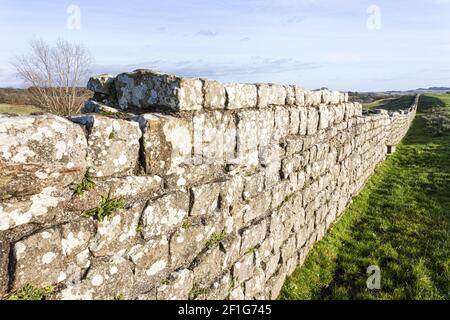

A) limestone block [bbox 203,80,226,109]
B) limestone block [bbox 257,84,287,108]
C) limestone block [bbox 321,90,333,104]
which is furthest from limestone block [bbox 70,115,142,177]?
limestone block [bbox 321,90,333,104]

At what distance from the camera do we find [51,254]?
2.16 metres

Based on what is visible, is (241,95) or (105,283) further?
(241,95)

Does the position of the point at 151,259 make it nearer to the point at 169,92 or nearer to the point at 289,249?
the point at 169,92

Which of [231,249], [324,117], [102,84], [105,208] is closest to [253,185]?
[231,249]

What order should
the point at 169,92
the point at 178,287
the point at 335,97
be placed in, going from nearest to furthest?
the point at 178,287
the point at 169,92
the point at 335,97

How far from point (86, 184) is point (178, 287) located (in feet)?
4.07

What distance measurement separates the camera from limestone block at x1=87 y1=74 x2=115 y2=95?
12.0 feet

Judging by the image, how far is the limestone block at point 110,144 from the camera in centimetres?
242

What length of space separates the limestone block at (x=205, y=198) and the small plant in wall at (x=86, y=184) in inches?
40.1

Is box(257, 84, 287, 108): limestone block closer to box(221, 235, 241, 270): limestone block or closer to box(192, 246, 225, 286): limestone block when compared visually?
box(221, 235, 241, 270): limestone block

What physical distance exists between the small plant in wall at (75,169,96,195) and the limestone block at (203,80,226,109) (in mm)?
1415

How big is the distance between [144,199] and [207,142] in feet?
3.10

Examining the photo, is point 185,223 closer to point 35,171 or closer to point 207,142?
point 207,142
